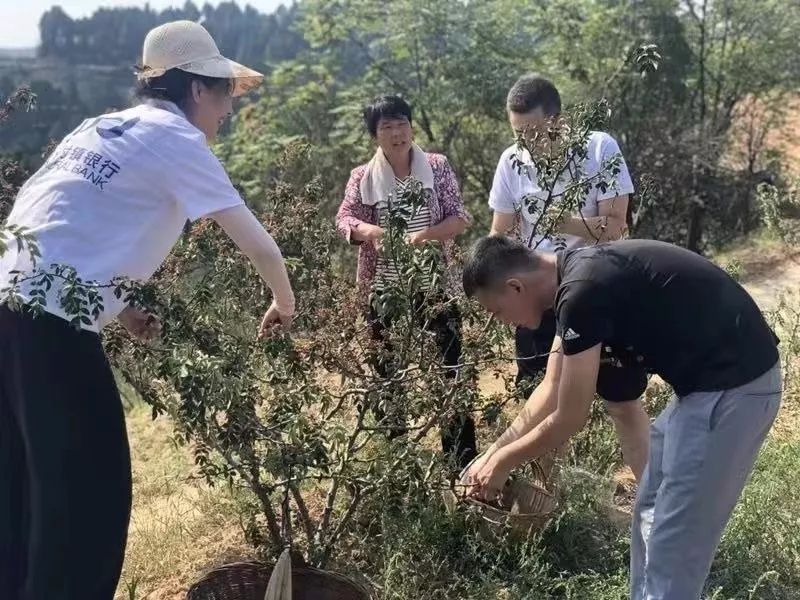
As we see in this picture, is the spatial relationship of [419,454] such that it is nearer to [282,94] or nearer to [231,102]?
[231,102]


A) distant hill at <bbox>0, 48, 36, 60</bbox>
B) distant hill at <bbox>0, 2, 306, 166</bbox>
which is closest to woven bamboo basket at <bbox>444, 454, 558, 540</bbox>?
distant hill at <bbox>0, 2, 306, 166</bbox>

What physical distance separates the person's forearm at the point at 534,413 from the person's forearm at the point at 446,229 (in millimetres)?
1065

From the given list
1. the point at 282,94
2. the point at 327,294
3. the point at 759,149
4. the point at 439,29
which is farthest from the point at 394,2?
the point at 327,294

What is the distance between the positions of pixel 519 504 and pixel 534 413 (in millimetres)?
752

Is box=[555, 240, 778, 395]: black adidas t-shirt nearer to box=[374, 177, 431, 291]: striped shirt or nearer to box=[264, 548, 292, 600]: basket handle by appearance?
box=[374, 177, 431, 291]: striped shirt

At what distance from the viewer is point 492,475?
8.41 ft

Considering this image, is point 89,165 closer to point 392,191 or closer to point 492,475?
point 492,475

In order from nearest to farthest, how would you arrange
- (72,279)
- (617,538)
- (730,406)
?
1. (72,279)
2. (730,406)
3. (617,538)

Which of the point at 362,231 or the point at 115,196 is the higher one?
the point at 115,196

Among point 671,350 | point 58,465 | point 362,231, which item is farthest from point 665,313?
point 362,231

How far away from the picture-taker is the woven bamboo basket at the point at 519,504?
9.45ft

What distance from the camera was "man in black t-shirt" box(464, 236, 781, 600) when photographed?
206cm

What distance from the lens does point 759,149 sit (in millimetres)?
10109

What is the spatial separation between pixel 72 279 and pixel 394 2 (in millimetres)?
9228
